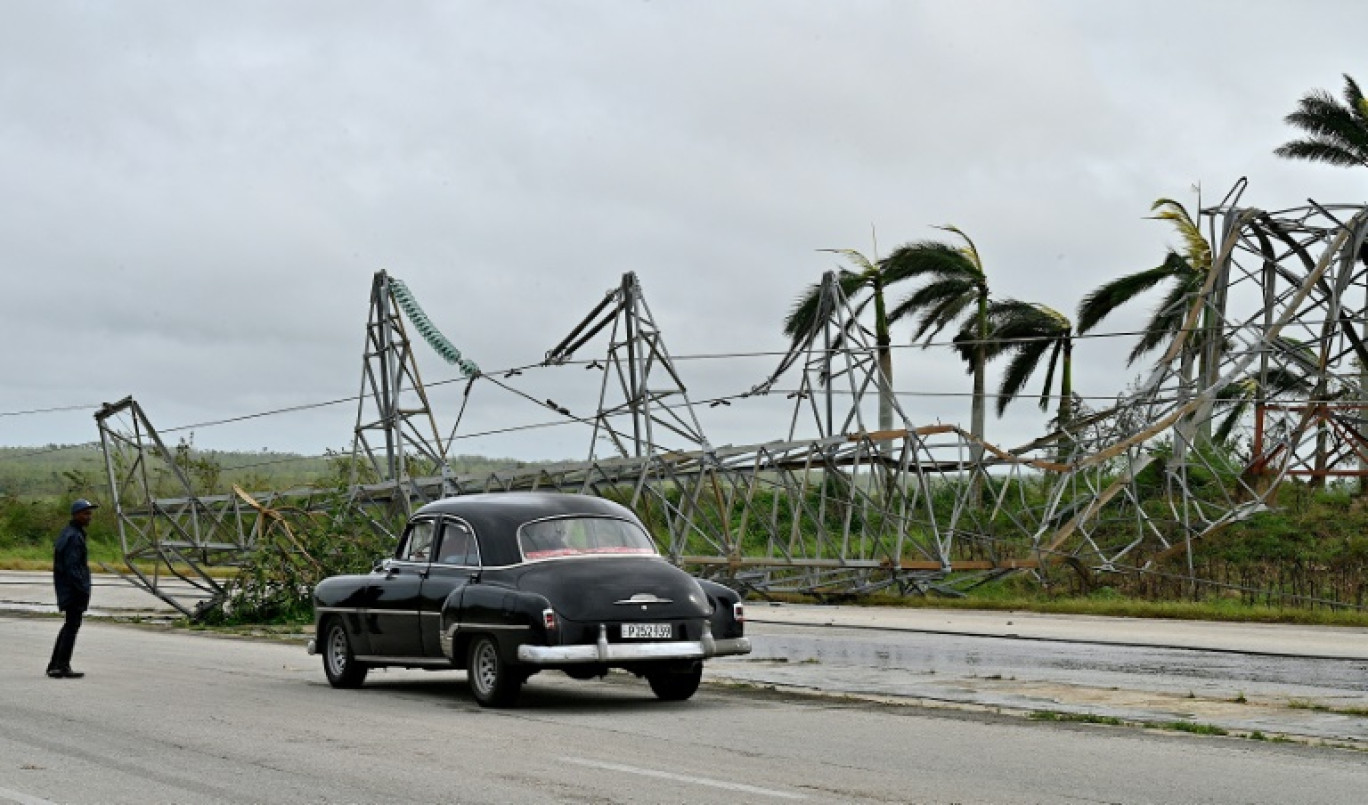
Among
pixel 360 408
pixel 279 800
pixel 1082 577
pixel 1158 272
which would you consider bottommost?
pixel 279 800

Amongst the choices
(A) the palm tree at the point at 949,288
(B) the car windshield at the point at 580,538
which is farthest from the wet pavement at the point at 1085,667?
(A) the palm tree at the point at 949,288

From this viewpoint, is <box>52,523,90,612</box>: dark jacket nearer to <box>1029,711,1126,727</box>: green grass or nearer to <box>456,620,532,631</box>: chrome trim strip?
<box>456,620,532,631</box>: chrome trim strip

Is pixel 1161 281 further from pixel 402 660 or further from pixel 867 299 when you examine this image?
pixel 402 660

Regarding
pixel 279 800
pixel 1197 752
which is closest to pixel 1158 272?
pixel 1197 752

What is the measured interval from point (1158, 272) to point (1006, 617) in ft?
67.2

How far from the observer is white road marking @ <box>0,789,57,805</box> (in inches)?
396

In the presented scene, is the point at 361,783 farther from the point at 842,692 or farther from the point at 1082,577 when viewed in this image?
the point at 1082,577

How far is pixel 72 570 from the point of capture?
19.4 meters

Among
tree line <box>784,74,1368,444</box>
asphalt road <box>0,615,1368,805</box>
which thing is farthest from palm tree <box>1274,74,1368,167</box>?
asphalt road <box>0,615,1368,805</box>

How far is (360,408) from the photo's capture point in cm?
3984

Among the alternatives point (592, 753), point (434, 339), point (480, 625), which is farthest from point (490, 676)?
point (434, 339)

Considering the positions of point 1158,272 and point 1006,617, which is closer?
point 1006,617

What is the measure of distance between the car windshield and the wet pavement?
2.44 meters

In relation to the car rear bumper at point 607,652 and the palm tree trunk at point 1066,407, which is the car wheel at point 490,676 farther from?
the palm tree trunk at point 1066,407
